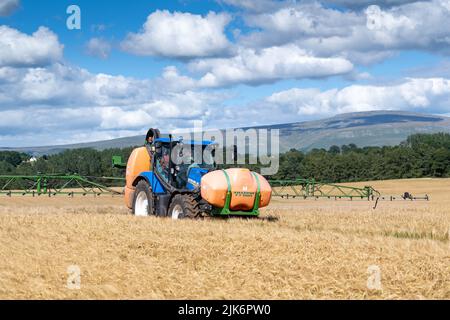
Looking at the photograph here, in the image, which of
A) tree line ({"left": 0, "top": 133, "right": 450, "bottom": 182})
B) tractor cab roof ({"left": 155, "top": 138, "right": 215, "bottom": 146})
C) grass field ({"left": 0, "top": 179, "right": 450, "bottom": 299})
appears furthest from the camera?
tree line ({"left": 0, "top": 133, "right": 450, "bottom": 182})

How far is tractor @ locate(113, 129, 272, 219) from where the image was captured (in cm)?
1612

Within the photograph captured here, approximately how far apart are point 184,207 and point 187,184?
1223 millimetres

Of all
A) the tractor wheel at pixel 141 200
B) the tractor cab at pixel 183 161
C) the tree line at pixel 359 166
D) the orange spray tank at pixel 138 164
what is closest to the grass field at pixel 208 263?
the tractor cab at pixel 183 161

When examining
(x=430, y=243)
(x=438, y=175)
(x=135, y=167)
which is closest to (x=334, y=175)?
(x=438, y=175)

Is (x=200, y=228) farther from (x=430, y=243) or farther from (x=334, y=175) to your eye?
(x=334, y=175)

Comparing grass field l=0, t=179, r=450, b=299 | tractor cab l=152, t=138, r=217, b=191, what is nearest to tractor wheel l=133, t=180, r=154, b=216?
tractor cab l=152, t=138, r=217, b=191

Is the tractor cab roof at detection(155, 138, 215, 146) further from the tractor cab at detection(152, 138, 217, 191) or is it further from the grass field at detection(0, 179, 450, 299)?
the grass field at detection(0, 179, 450, 299)

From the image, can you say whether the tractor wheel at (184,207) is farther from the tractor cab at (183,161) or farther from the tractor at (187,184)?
the tractor cab at (183,161)

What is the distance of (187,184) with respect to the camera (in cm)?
1739

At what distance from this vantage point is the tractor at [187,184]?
52.9 ft

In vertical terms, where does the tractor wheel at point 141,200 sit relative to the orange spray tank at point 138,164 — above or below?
below

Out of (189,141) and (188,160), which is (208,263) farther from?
(189,141)

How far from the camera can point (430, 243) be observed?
470 inches

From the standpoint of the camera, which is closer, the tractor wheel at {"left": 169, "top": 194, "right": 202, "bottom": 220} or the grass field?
the grass field
